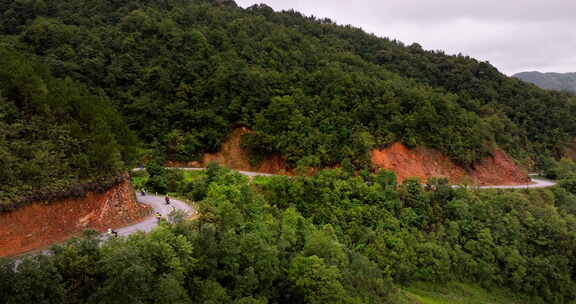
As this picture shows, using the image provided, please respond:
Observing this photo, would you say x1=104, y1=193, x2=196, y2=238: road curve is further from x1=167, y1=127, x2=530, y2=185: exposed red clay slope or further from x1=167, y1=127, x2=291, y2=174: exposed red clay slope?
x1=167, y1=127, x2=530, y2=185: exposed red clay slope

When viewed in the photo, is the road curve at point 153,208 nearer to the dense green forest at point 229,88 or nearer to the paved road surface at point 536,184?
the dense green forest at point 229,88

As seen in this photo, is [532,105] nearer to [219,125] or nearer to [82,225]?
[219,125]

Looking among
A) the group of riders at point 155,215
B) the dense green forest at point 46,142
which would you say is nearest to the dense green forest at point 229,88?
the group of riders at point 155,215

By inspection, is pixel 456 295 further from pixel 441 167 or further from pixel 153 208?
pixel 153 208

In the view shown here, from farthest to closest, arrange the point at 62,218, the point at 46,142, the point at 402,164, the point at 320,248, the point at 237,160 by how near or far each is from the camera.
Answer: the point at 237,160
the point at 402,164
the point at 320,248
the point at 46,142
the point at 62,218

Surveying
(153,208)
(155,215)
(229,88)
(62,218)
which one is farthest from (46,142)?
(229,88)

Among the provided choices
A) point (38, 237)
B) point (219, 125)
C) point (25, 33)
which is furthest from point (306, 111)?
point (25, 33)
